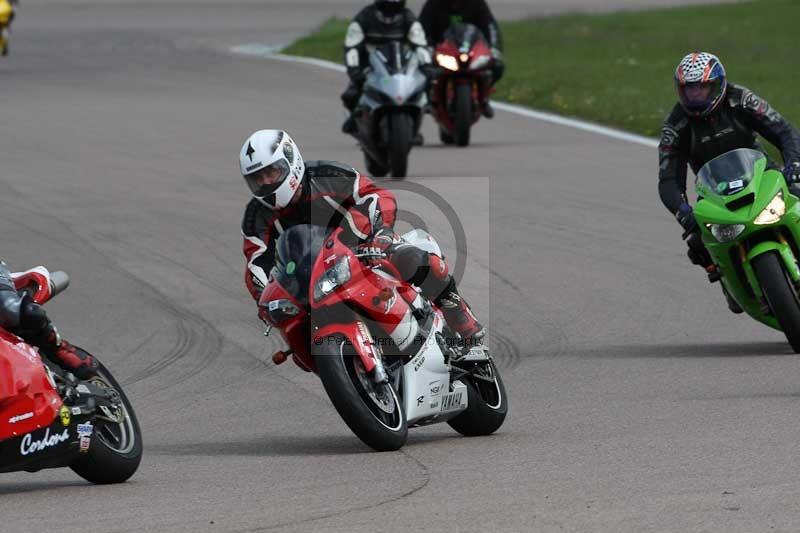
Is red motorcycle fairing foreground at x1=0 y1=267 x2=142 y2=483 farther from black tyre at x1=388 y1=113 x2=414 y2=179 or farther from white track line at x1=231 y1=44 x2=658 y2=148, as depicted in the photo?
white track line at x1=231 y1=44 x2=658 y2=148

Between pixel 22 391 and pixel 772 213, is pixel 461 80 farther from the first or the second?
pixel 22 391

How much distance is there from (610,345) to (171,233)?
537 centimetres

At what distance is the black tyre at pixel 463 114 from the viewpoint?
2052 cm

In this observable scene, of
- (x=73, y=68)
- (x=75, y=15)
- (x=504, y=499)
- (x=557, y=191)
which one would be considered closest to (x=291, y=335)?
(x=504, y=499)

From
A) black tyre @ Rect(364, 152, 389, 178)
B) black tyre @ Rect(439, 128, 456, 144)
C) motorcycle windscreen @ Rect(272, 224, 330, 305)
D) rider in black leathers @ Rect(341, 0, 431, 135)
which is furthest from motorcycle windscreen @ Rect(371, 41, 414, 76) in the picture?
motorcycle windscreen @ Rect(272, 224, 330, 305)

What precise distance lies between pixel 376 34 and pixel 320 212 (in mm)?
10457

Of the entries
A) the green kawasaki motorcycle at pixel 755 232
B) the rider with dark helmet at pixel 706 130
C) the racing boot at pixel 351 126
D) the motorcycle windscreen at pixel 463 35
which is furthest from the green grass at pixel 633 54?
the green kawasaki motorcycle at pixel 755 232

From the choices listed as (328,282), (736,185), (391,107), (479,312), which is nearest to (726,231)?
(736,185)

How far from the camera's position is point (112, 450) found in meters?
7.67

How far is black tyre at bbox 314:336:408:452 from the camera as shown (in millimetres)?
7824

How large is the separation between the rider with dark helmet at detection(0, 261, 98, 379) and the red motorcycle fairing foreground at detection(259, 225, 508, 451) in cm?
86

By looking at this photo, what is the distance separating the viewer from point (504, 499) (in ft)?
22.7

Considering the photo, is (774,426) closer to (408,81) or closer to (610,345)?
(610,345)

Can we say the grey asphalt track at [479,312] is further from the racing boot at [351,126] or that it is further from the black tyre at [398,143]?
the racing boot at [351,126]
